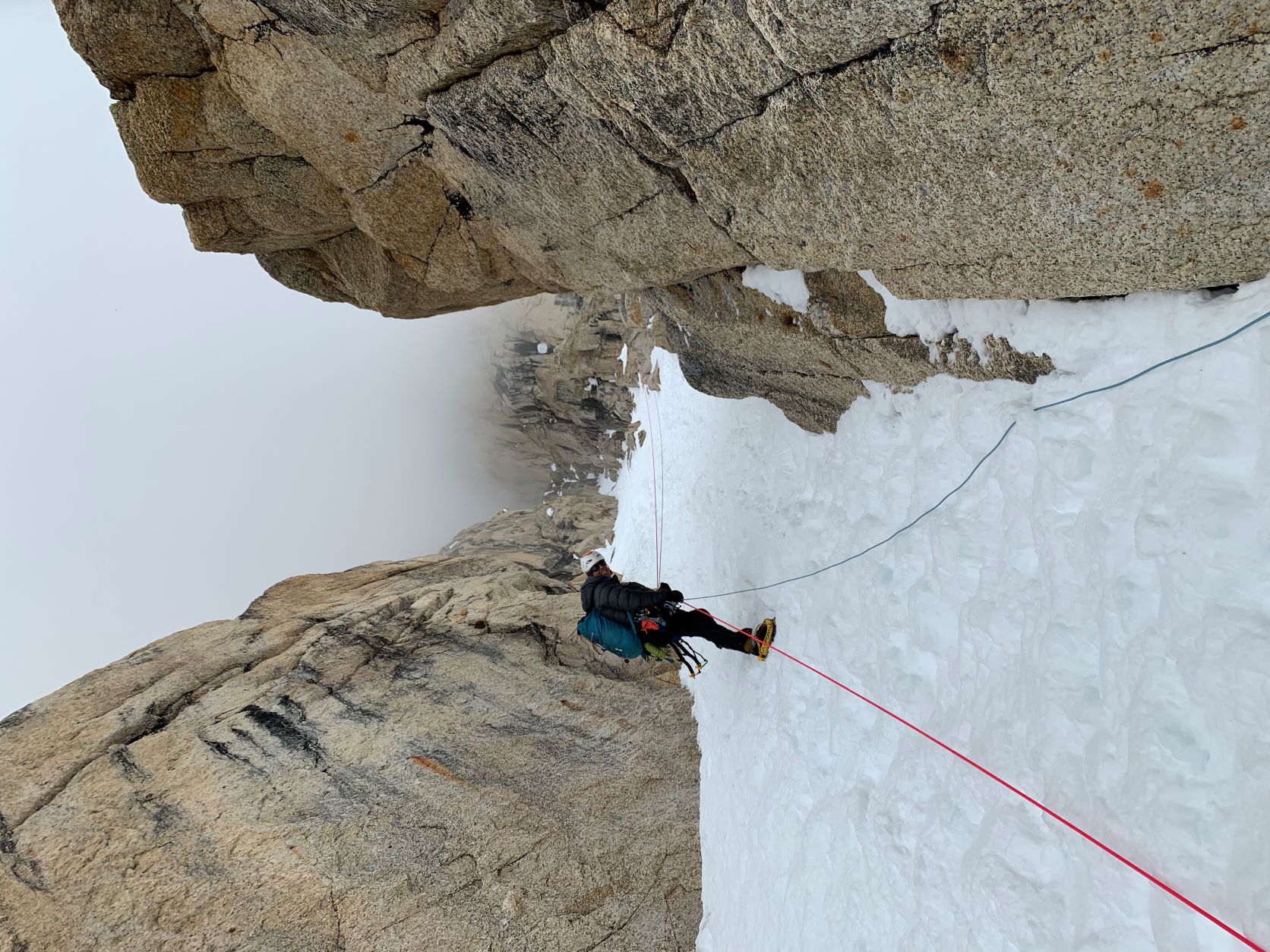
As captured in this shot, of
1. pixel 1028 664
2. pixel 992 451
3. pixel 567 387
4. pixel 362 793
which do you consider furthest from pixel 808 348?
pixel 567 387

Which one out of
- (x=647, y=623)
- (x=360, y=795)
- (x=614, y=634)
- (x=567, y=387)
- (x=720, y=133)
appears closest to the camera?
(x=720, y=133)

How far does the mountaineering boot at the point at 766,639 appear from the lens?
6285mm

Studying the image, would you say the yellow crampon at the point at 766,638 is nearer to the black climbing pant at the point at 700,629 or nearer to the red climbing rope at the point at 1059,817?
the black climbing pant at the point at 700,629

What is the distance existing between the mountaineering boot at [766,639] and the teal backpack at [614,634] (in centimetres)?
97

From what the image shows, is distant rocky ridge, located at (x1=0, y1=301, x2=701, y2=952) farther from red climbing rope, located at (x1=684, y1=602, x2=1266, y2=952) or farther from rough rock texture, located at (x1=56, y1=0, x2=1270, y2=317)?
rough rock texture, located at (x1=56, y1=0, x2=1270, y2=317)

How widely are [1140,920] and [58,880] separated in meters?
7.57

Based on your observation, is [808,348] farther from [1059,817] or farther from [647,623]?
[1059,817]

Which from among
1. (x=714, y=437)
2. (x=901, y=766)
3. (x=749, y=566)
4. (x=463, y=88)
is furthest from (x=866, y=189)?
(x=714, y=437)

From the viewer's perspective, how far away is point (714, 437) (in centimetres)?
915

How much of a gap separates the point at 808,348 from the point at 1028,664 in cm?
280

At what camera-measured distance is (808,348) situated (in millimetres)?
5648

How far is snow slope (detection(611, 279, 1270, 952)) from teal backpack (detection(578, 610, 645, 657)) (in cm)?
110

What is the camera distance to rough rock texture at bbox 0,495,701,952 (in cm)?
595

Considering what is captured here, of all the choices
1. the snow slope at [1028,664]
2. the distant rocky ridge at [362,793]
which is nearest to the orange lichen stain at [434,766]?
the distant rocky ridge at [362,793]
